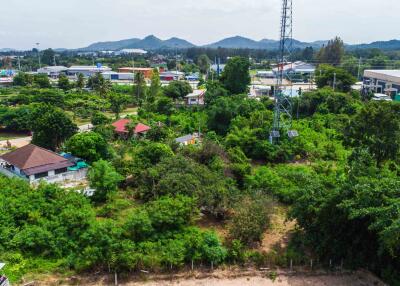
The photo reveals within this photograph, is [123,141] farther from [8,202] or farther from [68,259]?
[68,259]

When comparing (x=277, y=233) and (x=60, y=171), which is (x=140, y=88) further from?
(x=277, y=233)

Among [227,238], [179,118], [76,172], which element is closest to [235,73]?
[179,118]

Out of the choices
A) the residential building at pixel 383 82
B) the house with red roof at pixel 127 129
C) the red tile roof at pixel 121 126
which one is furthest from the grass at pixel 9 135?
the residential building at pixel 383 82

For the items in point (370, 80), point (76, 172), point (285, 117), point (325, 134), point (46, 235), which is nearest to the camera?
point (46, 235)

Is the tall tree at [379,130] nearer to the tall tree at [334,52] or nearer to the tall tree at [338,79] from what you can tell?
the tall tree at [338,79]

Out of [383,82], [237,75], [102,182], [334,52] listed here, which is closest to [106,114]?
[237,75]

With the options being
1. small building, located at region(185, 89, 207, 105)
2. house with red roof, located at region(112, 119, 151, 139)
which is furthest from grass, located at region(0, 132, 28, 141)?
small building, located at region(185, 89, 207, 105)
